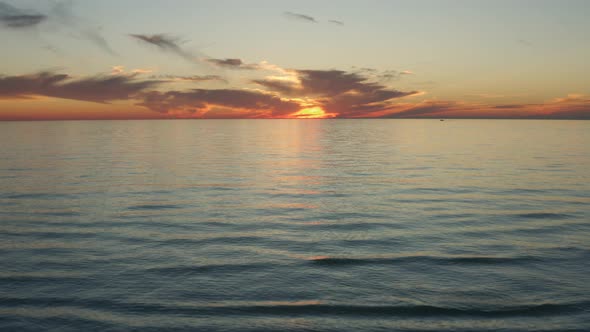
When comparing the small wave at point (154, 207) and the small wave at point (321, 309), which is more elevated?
the small wave at point (154, 207)

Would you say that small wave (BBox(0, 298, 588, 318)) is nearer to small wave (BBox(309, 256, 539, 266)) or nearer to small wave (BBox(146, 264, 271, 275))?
small wave (BBox(146, 264, 271, 275))

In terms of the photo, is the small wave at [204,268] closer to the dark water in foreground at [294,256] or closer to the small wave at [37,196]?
the dark water in foreground at [294,256]

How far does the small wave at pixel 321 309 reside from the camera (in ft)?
38.2

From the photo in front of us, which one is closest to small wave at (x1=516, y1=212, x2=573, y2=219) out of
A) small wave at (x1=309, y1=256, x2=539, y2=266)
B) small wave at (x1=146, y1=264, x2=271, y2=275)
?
small wave at (x1=309, y1=256, x2=539, y2=266)

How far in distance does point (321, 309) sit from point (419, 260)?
224 inches

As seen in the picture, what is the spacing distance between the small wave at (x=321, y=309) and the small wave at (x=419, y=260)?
12.4ft

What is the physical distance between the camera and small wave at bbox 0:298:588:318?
11.7m

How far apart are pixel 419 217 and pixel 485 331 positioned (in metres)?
12.7

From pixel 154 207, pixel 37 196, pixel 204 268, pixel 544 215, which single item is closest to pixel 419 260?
pixel 204 268

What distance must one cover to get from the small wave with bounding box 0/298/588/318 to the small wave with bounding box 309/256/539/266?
3.79 m

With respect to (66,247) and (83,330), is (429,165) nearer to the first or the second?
(66,247)

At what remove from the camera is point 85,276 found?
47.3 feet

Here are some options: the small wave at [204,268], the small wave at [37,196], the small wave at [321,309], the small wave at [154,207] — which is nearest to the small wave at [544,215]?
the small wave at [321,309]

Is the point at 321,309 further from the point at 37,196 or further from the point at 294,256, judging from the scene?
the point at 37,196
